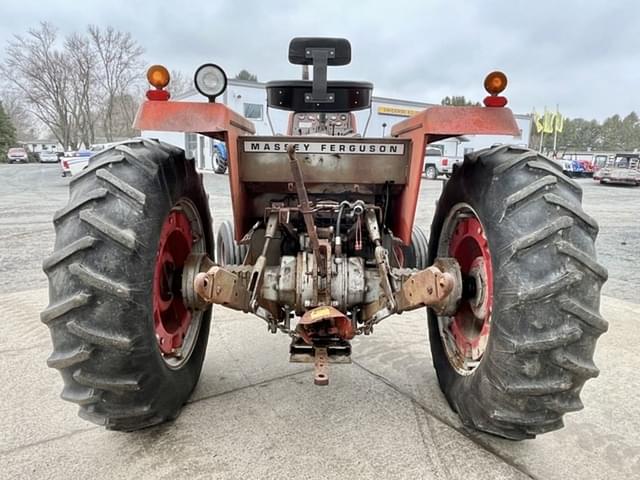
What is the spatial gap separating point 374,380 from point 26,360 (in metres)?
2.48

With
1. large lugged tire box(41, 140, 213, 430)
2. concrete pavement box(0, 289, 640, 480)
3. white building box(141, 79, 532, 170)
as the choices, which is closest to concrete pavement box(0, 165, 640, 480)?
concrete pavement box(0, 289, 640, 480)

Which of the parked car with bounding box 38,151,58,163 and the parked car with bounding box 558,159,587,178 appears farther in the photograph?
the parked car with bounding box 38,151,58,163

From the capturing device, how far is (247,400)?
276cm

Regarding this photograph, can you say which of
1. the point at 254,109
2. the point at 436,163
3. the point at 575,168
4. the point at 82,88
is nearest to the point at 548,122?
the point at 575,168

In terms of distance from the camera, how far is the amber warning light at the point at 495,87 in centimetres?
236

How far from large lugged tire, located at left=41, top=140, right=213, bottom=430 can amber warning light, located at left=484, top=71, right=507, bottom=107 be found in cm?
171

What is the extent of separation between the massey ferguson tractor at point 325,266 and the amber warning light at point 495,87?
0.01m

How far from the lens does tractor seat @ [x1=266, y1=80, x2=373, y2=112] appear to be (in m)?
3.91

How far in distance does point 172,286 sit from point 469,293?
169 centimetres

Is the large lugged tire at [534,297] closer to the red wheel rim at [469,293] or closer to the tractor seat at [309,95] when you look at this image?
the red wheel rim at [469,293]

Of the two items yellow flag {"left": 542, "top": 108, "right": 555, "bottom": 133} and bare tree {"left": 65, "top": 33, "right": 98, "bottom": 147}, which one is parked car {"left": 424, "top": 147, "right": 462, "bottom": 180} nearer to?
yellow flag {"left": 542, "top": 108, "right": 555, "bottom": 133}

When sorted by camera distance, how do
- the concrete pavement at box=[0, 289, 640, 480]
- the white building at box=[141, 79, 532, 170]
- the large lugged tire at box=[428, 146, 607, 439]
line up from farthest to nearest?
the white building at box=[141, 79, 532, 170]
the concrete pavement at box=[0, 289, 640, 480]
the large lugged tire at box=[428, 146, 607, 439]

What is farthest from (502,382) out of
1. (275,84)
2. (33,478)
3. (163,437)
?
(275,84)

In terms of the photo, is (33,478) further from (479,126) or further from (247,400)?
(479,126)
